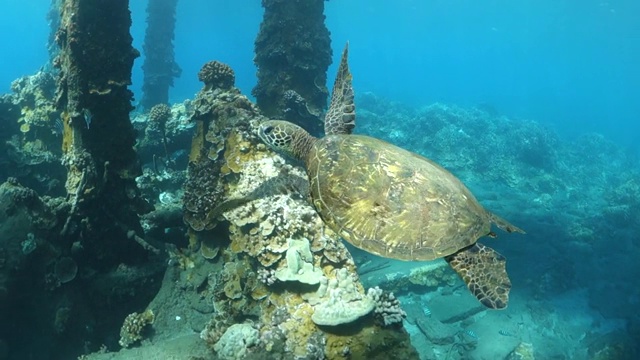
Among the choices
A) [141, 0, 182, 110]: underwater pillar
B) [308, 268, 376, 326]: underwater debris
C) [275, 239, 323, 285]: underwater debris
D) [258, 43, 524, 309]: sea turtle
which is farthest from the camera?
[141, 0, 182, 110]: underwater pillar

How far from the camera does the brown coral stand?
7.40 metres

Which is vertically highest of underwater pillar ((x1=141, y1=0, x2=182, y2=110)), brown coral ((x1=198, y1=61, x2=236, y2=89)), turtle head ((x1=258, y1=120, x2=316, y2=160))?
underwater pillar ((x1=141, y1=0, x2=182, y2=110))

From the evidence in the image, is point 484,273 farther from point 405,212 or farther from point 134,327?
point 134,327

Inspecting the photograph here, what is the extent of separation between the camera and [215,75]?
24.3 feet

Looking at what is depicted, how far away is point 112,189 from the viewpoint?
5359 millimetres

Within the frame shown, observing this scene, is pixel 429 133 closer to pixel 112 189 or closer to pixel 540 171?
pixel 540 171

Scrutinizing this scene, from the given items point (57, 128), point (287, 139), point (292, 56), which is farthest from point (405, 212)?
point (57, 128)

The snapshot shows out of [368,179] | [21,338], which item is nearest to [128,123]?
[21,338]

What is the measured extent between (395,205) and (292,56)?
761 cm

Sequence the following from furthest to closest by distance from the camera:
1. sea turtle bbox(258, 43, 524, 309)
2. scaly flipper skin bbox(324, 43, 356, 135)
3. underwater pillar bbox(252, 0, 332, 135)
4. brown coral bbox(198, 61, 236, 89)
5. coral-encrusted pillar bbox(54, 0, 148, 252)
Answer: underwater pillar bbox(252, 0, 332, 135) < brown coral bbox(198, 61, 236, 89) < scaly flipper skin bbox(324, 43, 356, 135) < coral-encrusted pillar bbox(54, 0, 148, 252) < sea turtle bbox(258, 43, 524, 309)

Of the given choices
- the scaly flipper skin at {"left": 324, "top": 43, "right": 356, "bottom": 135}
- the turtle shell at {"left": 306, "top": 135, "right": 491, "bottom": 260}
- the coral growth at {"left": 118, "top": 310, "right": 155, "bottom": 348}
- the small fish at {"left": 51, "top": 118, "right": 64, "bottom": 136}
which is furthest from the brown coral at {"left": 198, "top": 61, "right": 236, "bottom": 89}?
the coral growth at {"left": 118, "top": 310, "right": 155, "bottom": 348}

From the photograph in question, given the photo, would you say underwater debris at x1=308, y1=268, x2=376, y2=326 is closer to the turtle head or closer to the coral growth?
the turtle head

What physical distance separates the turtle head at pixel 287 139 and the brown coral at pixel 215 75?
3.00 metres

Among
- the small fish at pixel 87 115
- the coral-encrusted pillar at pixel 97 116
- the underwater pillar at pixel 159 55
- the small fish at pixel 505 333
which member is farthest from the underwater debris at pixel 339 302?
the underwater pillar at pixel 159 55
